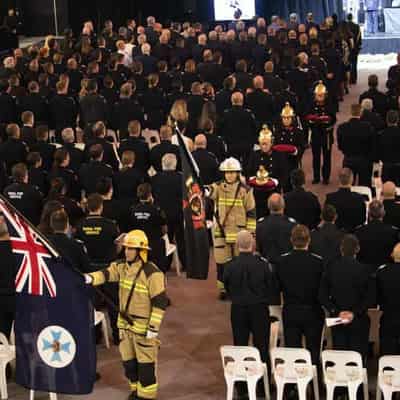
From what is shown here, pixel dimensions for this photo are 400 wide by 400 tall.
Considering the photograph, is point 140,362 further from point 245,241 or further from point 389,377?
point 389,377

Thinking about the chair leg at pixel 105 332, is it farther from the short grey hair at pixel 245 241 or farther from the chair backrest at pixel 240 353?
the chair backrest at pixel 240 353

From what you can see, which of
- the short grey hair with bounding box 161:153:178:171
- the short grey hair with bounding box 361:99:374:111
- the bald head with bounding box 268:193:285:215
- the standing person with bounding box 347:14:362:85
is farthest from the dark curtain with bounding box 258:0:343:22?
the bald head with bounding box 268:193:285:215

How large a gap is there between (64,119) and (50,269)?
9.93 m

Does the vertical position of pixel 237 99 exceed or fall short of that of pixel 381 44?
it exceeds it

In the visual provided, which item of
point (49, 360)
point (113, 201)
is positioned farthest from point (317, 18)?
point (49, 360)

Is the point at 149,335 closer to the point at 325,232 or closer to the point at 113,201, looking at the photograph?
the point at 325,232

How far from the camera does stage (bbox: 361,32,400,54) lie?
103 ft

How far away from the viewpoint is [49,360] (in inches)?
374

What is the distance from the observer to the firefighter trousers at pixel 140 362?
10766 mm

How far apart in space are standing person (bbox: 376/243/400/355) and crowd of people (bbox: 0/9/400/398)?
0.01m

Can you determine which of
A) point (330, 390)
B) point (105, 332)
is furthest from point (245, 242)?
point (105, 332)

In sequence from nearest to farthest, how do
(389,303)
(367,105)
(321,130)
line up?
1. (389,303)
2. (367,105)
3. (321,130)

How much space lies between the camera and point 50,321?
946 cm

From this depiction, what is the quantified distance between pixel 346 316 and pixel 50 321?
2.85 metres
